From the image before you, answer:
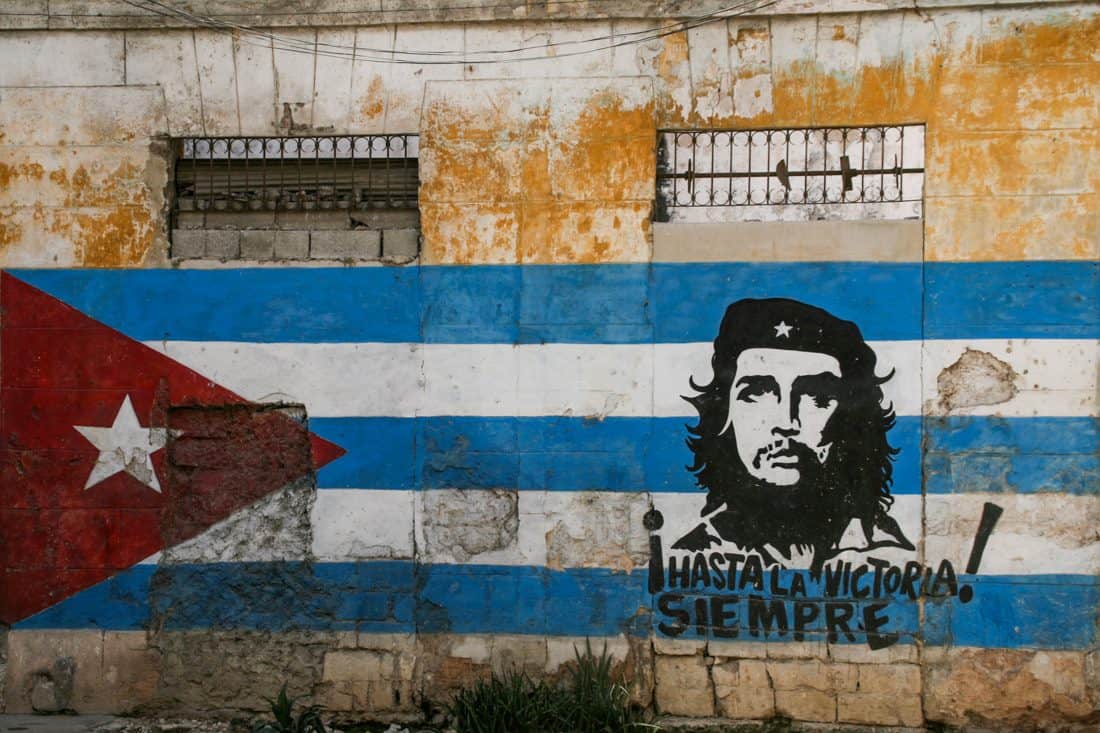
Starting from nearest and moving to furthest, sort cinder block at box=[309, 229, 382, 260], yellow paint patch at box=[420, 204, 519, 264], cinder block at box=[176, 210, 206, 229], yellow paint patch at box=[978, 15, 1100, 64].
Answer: yellow paint patch at box=[978, 15, 1100, 64], yellow paint patch at box=[420, 204, 519, 264], cinder block at box=[309, 229, 382, 260], cinder block at box=[176, 210, 206, 229]

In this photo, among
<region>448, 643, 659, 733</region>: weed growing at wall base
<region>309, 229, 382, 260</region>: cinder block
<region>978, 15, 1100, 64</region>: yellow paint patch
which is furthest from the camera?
<region>309, 229, 382, 260</region>: cinder block

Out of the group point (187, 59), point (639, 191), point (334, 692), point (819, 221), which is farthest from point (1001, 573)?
point (187, 59)

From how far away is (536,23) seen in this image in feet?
17.8

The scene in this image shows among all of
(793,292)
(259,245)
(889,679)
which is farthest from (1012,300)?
(259,245)

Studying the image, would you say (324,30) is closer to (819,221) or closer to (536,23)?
(536,23)

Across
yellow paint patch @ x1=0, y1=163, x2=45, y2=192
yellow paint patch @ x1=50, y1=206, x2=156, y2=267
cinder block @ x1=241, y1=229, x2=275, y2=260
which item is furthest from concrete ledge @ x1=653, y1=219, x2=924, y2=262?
yellow paint patch @ x1=0, y1=163, x2=45, y2=192

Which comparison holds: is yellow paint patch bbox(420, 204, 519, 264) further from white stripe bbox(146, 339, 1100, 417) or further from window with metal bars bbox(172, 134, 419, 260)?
Answer: white stripe bbox(146, 339, 1100, 417)

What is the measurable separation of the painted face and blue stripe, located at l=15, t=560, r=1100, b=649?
0.60 m

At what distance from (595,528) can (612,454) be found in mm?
397

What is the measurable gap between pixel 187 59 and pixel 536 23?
6.20 feet

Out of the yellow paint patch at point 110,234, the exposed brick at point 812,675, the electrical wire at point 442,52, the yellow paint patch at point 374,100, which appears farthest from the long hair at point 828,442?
the yellow paint patch at point 110,234

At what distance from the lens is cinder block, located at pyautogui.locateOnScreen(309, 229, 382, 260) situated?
5.55 meters

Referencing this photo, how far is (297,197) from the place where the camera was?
18.5 ft

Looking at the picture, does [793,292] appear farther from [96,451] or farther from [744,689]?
[96,451]
